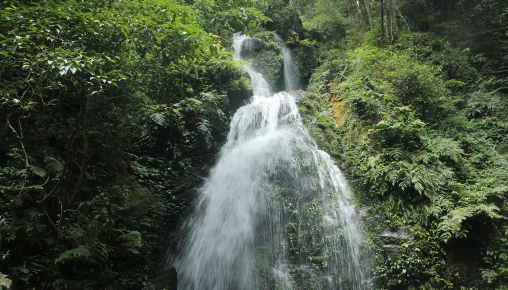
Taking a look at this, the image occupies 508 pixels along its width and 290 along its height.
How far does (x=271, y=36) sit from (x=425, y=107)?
1094cm

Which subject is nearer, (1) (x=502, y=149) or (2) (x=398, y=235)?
(2) (x=398, y=235)

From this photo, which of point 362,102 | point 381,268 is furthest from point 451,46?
point 381,268

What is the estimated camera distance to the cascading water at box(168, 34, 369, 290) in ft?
20.7

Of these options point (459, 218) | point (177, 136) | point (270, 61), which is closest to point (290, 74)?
point (270, 61)

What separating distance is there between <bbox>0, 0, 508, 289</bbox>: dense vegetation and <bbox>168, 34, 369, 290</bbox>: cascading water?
22.4 inches

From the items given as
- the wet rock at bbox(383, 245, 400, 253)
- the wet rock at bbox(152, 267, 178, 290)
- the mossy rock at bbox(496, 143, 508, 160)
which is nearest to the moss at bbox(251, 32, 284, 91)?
the mossy rock at bbox(496, 143, 508, 160)

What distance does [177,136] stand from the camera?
27.7 ft

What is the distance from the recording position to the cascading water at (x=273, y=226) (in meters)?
6.32

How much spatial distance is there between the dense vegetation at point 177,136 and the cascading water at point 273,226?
1.87 feet

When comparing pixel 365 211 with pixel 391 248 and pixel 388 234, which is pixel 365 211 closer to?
pixel 388 234

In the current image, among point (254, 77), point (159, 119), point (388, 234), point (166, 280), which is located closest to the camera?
point (166, 280)

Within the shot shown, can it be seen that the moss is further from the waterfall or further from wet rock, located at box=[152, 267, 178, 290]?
wet rock, located at box=[152, 267, 178, 290]

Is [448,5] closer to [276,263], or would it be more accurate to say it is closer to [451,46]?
[451,46]

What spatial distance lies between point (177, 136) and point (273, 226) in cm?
389
